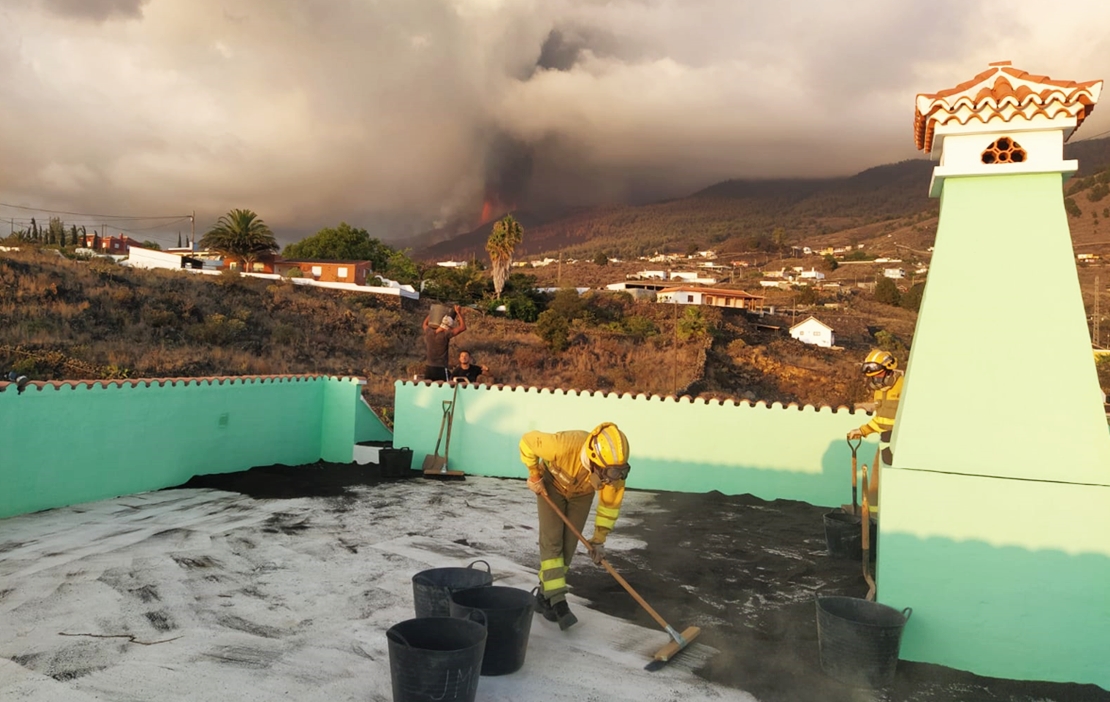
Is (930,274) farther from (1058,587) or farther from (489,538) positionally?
(489,538)

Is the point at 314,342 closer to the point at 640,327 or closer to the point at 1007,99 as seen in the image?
the point at 640,327

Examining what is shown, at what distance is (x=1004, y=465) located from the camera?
459 centimetres

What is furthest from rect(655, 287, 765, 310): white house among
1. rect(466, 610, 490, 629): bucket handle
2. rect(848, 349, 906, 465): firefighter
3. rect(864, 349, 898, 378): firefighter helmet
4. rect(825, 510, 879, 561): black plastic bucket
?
rect(466, 610, 490, 629): bucket handle

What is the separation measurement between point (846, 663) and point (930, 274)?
271cm

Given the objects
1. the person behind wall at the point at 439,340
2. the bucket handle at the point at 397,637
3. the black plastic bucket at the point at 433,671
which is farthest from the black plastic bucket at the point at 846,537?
the person behind wall at the point at 439,340

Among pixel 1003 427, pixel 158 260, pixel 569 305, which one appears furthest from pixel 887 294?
pixel 1003 427

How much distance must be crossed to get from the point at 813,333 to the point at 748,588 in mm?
45005

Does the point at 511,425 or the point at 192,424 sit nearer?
the point at 192,424

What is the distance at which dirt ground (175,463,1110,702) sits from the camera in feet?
14.4

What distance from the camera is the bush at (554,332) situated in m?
33.6

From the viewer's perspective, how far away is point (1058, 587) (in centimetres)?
440

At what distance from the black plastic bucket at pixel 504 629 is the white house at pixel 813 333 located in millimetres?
45875

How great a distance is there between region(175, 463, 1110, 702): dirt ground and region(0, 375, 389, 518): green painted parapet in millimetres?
673

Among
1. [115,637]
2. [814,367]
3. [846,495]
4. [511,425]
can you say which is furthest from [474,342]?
[115,637]
